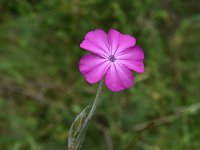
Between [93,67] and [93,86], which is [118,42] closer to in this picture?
[93,67]

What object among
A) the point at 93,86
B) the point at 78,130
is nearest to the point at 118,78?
the point at 78,130

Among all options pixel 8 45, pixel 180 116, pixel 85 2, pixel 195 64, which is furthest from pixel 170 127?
pixel 8 45

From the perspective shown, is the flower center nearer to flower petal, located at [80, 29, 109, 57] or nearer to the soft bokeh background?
flower petal, located at [80, 29, 109, 57]

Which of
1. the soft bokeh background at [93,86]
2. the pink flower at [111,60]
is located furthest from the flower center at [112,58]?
the soft bokeh background at [93,86]

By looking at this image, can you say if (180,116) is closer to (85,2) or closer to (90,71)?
(85,2)

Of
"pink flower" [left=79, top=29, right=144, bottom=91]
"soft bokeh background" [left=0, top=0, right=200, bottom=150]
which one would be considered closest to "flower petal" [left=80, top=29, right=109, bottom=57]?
"pink flower" [left=79, top=29, right=144, bottom=91]

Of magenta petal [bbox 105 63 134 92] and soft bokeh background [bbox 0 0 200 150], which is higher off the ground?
soft bokeh background [bbox 0 0 200 150]
